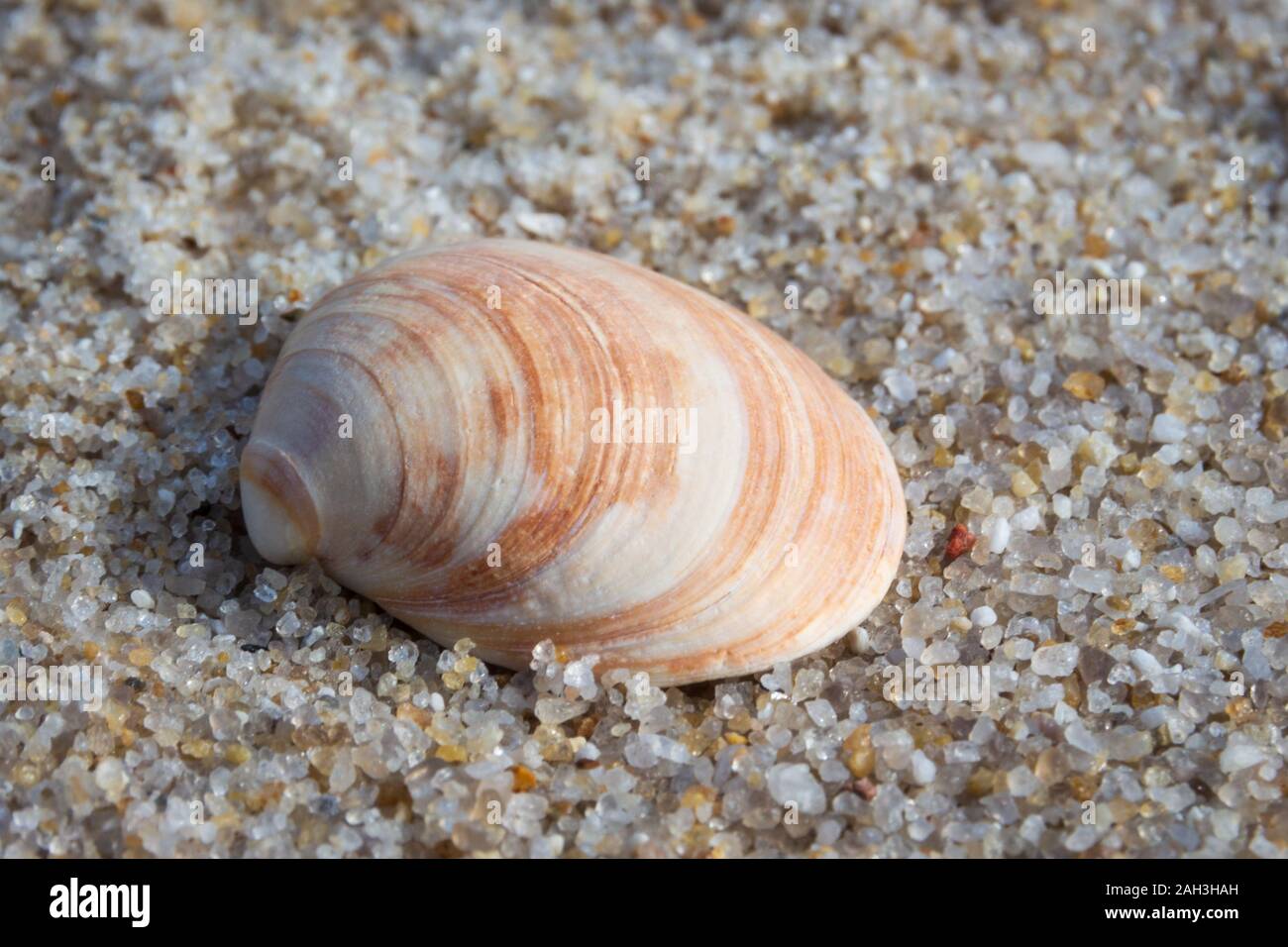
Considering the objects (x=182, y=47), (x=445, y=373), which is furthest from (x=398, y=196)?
(x=445, y=373)
